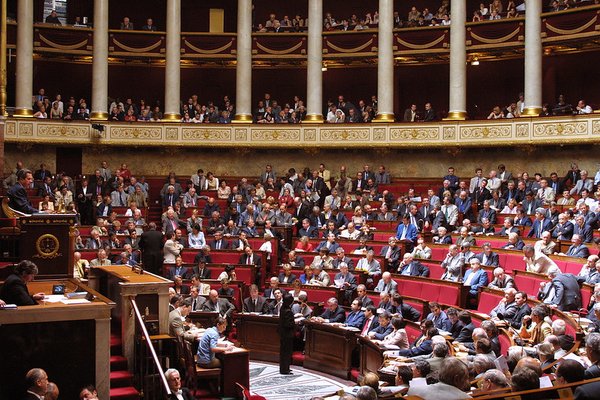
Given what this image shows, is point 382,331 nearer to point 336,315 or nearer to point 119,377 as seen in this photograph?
point 336,315

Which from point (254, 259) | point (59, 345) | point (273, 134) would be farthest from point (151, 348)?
point (273, 134)

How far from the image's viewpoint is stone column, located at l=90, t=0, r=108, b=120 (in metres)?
22.1

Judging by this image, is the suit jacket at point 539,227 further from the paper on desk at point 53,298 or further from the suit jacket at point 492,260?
the paper on desk at point 53,298

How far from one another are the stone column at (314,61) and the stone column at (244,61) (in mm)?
1820

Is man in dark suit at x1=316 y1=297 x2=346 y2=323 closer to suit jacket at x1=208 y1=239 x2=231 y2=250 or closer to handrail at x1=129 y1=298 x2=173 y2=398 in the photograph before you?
suit jacket at x1=208 y1=239 x2=231 y2=250

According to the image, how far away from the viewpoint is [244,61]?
74.9 feet

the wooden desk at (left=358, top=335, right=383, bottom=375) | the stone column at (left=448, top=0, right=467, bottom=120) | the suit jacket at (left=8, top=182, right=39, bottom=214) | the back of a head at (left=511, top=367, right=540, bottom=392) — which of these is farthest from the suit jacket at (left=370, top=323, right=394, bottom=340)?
the stone column at (left=448, top=0, right=467, bottom=120)

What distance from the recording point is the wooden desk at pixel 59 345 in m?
6.96

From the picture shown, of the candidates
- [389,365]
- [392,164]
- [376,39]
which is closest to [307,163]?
[392,164]

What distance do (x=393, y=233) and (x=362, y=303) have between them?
15.0ft

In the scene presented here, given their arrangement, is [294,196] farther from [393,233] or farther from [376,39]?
[376,39]

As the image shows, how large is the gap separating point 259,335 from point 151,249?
7.97 ft

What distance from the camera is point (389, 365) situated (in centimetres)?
915

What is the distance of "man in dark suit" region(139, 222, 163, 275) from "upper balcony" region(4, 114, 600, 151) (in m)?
9.04
